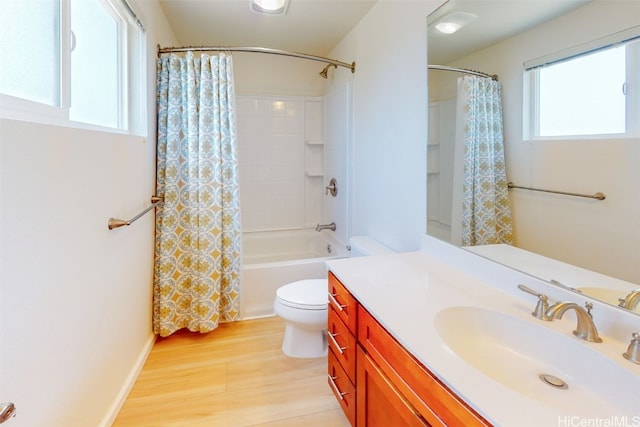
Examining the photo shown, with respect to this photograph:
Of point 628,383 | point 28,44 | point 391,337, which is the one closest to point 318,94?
point 28,44

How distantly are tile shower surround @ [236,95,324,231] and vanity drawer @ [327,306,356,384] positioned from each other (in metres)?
2.15

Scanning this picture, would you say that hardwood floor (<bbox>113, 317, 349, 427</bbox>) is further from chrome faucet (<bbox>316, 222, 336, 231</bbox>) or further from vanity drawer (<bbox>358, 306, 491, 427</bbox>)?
chrome faucet (<bbox>316, 222, 336, 231</bbox>)

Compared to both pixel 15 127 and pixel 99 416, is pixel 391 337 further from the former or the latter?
pixel 99 416

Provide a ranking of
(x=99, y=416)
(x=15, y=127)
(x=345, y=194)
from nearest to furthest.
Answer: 1. (x=15, y=127)
2. (x=99, y=416)
3. (x=345, y=194)

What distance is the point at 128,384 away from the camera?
1794mm

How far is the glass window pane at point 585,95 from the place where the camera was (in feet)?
3.13

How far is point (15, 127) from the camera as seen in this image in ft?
2.93

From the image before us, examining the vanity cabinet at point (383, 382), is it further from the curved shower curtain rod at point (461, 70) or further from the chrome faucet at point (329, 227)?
the chrome faucet at point (329, 227)

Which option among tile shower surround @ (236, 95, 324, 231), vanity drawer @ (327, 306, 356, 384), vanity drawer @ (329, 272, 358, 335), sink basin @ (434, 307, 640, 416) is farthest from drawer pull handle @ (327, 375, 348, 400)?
tile shower surround @ (236, 95, 324, 231)

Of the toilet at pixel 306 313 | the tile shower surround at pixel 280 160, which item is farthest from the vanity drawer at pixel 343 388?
the tile shower surround at pixel 280 160

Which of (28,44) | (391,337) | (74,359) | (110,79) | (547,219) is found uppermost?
(110,79)

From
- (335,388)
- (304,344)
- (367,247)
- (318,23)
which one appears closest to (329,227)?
(367,247)

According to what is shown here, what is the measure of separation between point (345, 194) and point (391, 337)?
2.04 m

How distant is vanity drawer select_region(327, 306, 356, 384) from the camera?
1.35 metres
